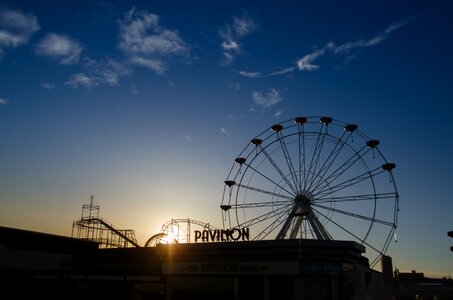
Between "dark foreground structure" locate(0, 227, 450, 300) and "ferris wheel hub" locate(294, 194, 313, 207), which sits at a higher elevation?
"ferris wheel hub" locate(294, 194, 313, 207)

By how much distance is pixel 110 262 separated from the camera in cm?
3947

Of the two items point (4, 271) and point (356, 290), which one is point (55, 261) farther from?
point (356, 290)

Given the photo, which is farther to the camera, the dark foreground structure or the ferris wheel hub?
the ferris wheel hub

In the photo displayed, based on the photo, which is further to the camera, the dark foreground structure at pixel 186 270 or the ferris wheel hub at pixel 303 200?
the ferris wheel hub at pixel 303 200

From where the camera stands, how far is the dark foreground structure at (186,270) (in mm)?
30125

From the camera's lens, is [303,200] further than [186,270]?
Yes

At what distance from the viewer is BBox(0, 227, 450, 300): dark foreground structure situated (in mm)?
30125

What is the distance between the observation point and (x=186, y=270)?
34.5m

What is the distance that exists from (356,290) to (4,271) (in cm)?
3194

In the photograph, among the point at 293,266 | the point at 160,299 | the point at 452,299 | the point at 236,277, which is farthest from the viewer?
the point at 452,299

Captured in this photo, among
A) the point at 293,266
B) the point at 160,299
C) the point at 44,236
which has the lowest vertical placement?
the point at 160,299

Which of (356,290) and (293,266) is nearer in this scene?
(293,266)

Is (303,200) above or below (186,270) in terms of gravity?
above

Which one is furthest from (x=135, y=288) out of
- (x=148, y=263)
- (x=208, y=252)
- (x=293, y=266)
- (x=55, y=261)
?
(x=293, y=266)
